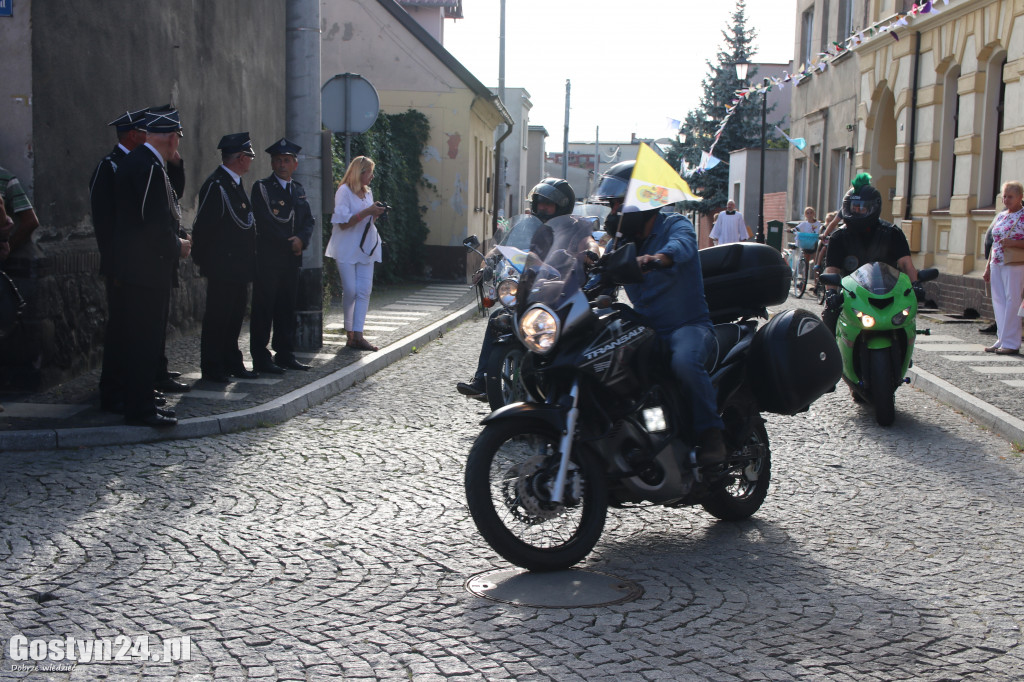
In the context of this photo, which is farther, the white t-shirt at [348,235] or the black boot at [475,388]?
the white t-shirt at [348,235]

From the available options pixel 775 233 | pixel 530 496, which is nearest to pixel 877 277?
pixel 530 496

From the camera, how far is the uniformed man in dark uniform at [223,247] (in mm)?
8633

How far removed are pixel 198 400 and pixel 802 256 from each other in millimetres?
17152

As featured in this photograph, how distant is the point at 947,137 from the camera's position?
19.3 m

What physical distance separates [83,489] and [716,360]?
3.25 m

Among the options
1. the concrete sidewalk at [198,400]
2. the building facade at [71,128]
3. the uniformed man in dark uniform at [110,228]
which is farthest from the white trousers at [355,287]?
the uniformed man in dark uniform at [110,228]

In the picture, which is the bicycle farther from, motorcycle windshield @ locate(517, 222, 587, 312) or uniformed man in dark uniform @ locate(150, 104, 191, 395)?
motorcycle windshield @ locate(517, 222, 587, 312)

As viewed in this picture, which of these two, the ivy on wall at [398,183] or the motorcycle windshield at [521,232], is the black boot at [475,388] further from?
the ivy on wall at [398,183]

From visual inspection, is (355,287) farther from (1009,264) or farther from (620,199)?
(1009,264)

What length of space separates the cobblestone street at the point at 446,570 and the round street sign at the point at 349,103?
6.57m

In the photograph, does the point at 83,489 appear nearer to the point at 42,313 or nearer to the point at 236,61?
the point at 42,313

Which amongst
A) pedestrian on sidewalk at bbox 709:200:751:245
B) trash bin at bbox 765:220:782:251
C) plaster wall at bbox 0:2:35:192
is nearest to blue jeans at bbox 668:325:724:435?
plaster wall at bbox 0:2:35:192

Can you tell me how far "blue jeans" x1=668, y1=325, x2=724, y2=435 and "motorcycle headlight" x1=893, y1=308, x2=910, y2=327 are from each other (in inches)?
145

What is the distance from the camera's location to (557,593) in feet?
13.6
